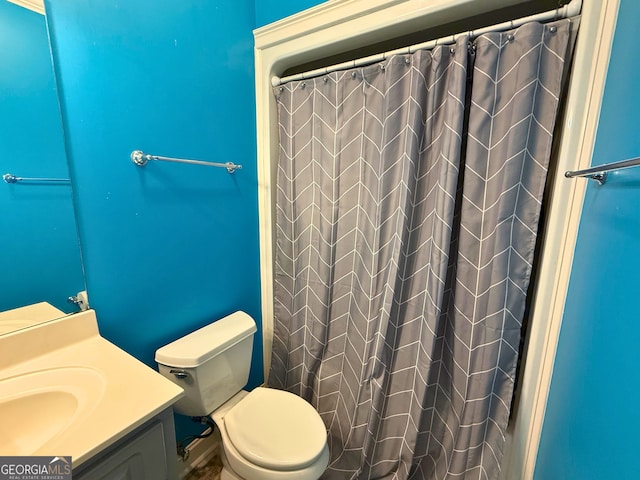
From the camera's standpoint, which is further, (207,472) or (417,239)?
(207,472)

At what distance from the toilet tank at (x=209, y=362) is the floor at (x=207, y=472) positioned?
496mm

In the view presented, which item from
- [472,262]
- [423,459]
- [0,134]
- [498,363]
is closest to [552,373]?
[498,363]

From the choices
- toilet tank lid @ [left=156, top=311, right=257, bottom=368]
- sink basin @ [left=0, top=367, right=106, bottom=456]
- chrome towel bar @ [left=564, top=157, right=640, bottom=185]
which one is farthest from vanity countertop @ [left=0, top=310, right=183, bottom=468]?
chrome towel bar @ [left=564, top=157, right=640, bottom=185]

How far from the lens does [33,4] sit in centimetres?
81

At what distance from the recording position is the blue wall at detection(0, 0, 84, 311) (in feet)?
2.63

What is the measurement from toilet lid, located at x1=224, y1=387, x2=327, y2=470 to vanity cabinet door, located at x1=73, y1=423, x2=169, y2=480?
0.38 m

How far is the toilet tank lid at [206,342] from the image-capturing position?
3.61ft

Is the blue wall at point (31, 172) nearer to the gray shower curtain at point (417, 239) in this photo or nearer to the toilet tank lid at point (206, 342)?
the toilet tank lid at point (206, 342)

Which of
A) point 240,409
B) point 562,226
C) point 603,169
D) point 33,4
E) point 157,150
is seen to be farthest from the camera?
point 240,409

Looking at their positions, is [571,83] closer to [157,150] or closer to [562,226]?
[562,226]

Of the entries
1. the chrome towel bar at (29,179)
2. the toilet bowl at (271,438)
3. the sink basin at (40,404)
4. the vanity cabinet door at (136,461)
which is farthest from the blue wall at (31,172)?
the toilet bowl at (271,438)

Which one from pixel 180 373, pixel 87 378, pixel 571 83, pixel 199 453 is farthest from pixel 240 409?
pixel 571 83
